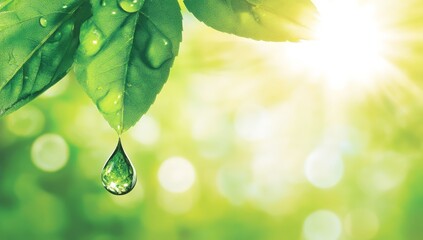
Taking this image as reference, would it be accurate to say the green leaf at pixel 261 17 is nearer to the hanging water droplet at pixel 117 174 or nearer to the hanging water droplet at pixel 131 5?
the hanging water droplet at pixel 131 5

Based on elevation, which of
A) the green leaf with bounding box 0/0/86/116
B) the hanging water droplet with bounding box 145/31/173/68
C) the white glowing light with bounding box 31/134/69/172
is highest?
the hanging water droplet with bounding box 145/31/173/68

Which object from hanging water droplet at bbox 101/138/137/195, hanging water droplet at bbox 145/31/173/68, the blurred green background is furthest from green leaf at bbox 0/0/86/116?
the blurred green background

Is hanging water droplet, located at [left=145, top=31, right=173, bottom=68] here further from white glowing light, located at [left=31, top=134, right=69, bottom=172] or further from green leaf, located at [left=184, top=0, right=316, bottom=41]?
white glowing light, located at [left=31, top=134, right=69, bottom=172]

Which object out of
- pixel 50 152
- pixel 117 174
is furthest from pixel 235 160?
pixel 117 174

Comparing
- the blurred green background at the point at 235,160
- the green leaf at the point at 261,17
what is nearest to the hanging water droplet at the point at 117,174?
the green leaf at the point at 261,17

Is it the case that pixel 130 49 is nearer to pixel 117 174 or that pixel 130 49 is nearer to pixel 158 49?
pixel 158 49

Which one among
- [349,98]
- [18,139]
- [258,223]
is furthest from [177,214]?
[349,98]
